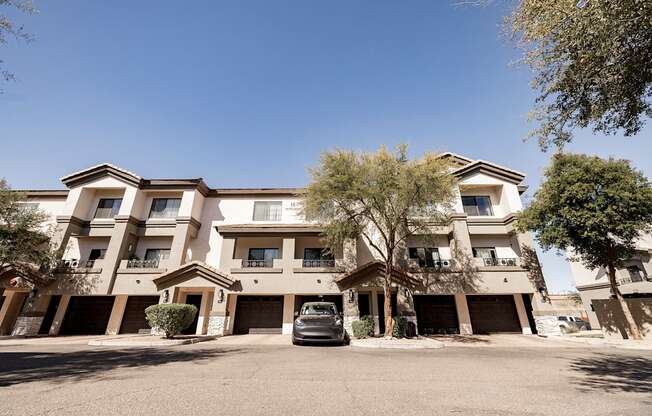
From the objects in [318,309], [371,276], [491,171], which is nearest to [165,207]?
[318,309]

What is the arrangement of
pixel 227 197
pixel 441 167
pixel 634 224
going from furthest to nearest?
pixel 227 197, pixel 441 167, pixel 634 224

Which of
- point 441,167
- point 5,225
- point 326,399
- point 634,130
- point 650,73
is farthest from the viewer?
point 5,225

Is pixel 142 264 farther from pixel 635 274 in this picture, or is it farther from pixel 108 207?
pixel 635 274

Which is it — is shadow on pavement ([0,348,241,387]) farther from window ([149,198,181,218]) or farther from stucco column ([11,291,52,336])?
window ([149,198,181,218])

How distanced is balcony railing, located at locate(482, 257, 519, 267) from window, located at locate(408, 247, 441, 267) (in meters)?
3.15

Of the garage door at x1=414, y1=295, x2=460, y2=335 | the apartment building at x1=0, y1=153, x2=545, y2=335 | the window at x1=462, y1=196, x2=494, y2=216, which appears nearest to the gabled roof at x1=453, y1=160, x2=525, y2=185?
the apartment building at x1=0, y1=153, x2=545, y2=335

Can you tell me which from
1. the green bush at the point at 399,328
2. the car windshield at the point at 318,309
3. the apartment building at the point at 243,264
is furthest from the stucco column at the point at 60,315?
the green bush at the point at 399,328

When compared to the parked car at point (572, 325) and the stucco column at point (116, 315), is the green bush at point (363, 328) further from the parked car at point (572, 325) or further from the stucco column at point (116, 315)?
the parked car at point (572, 325)

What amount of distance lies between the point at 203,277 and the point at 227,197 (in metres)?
7.01

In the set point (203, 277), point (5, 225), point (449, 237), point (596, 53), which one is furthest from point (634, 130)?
point (5, 225)

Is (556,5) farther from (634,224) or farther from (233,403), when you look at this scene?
(634,224)

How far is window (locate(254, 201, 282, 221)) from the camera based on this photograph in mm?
22094

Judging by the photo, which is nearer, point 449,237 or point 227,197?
point 449,237

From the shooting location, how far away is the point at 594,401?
4.77m
